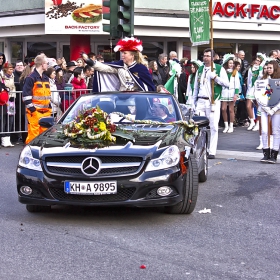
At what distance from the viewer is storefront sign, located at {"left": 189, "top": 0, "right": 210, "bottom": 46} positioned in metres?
14.4

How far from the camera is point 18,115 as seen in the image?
16312 millimetres

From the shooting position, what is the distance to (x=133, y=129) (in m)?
8.38

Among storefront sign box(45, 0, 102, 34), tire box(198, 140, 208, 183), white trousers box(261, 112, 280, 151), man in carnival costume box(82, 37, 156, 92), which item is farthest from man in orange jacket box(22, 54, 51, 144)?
storefront sign box(45, 0, 102, 34)

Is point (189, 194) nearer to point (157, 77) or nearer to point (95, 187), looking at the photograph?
point (95, 187)

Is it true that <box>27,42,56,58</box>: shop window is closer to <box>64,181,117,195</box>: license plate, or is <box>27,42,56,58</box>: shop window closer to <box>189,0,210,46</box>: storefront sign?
<box>189,0,210,46</box>: storefront sign

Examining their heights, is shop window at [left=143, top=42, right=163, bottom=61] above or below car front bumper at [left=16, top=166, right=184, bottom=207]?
above

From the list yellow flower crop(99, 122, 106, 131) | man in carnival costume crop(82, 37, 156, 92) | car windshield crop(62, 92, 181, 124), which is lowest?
yellow flower crop(99, 122, 106, 131)

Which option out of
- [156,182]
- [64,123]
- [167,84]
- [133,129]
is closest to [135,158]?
[156,182]

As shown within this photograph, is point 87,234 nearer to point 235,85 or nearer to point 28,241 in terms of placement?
point 28,241

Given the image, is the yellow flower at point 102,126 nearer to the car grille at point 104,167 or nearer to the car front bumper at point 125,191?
the car grille at point 104,167

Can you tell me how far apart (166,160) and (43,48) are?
22483 mm

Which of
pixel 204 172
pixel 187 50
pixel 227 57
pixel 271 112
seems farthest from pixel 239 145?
pixel 187 50

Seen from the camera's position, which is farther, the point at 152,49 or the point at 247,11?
the point at 247,11

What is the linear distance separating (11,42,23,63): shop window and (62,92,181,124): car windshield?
2125 centimetres
